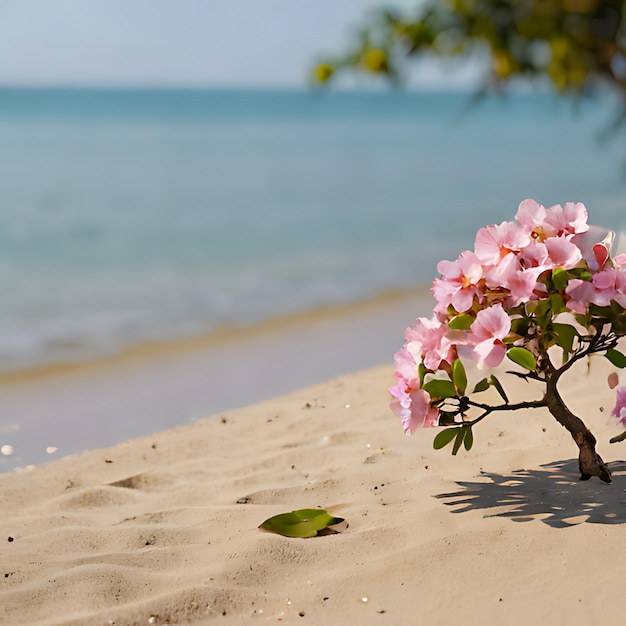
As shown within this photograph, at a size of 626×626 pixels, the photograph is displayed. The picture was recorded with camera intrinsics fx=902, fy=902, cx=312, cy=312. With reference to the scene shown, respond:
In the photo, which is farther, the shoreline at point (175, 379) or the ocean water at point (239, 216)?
the ocean water at point (239, 216)

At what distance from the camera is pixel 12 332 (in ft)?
26.1

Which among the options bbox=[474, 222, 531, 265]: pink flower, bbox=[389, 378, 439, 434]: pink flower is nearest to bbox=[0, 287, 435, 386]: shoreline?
bbox=[389, 378, 439, 434]: pink flower

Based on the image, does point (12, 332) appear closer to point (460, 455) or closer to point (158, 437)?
point (158, 437)

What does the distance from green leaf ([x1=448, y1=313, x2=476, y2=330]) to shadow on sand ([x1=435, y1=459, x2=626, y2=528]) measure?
593 mm

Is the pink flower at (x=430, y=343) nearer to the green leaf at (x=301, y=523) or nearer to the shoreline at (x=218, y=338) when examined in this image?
the green leaf at (x=301, y=523)

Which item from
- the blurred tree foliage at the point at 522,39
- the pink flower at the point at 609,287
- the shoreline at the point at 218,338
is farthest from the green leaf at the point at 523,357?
the shoreline at the point at 218,338

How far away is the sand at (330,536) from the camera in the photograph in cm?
229

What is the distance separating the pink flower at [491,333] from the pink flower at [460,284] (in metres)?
0.08

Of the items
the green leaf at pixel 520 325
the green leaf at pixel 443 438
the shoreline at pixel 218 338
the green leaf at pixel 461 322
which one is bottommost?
the green leaf at pixel 443 438

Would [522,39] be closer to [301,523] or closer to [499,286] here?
[499,286]

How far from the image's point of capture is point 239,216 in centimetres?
1639

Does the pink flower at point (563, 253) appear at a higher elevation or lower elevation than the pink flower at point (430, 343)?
higher

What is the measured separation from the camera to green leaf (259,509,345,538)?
109 inches

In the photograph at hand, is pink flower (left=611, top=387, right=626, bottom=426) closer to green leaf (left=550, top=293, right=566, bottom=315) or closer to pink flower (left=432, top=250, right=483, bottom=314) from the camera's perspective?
green leaf (left=550, top=293, right=566, bottom=315)
